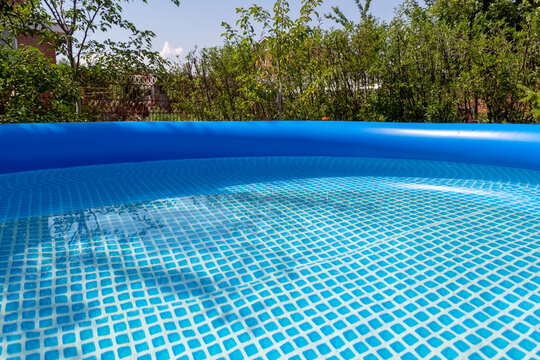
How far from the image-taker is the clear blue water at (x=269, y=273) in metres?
1.50

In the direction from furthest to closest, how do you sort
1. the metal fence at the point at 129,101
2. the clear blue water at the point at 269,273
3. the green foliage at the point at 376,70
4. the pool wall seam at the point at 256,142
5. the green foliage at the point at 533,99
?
the metal fence at the point at 129,101, the green foliage at the point at 376,70, the green foliage at the point at 533,99, the pool wall seam at the point at 256,142, the clear blue water at the point at 269,273

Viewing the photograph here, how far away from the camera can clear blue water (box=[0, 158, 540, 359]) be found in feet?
4.94

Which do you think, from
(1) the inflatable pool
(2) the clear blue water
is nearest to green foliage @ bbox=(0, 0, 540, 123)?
(1) the inflatable pool

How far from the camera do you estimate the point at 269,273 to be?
80.2 inches

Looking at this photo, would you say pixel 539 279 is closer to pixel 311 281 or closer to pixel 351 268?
pixel 351 268

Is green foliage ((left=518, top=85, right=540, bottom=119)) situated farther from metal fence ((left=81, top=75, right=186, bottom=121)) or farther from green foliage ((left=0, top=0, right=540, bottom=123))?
metal fence ((left=81, top=75, right=186, bottom=121))

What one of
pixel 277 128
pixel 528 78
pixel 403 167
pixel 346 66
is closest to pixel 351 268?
pixel 403 167

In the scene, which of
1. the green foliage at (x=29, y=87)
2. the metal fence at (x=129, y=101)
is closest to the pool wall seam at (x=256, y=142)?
the green foliage at (x=29, y=87)

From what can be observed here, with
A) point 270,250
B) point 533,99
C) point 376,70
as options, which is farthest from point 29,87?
point 533,99

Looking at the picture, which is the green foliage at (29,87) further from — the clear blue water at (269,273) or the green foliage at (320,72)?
the clear blue water at (269,273)

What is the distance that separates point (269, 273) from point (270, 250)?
296mm

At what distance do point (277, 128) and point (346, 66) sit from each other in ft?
8.31

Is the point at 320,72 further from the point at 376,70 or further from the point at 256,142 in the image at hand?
the point at 256,142

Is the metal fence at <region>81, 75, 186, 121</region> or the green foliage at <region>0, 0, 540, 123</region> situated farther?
the metal fence at <region>81, 75, 186, 121</region>
